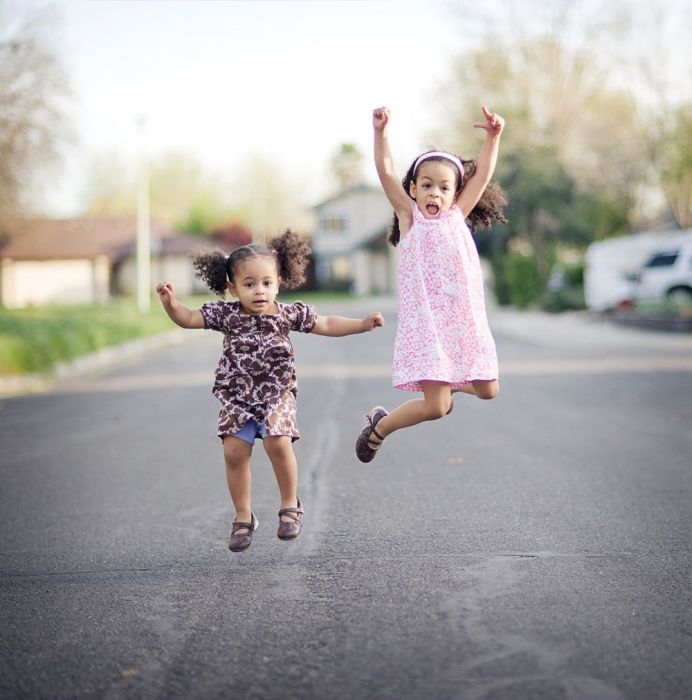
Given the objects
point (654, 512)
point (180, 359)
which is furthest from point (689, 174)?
point (654, 512)

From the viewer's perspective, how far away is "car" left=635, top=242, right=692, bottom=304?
2552cm

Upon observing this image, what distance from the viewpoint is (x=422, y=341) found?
5.03 m

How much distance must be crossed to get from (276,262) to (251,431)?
842 mm

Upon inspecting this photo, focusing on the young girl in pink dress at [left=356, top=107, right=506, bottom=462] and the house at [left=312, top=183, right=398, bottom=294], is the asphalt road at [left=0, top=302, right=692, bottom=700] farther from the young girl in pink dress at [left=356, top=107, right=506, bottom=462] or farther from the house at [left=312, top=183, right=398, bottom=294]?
the house at [left=312, top=183, right=398, bottom=294]

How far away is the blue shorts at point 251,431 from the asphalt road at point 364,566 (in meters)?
0.64

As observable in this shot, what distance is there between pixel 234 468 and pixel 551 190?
113ft

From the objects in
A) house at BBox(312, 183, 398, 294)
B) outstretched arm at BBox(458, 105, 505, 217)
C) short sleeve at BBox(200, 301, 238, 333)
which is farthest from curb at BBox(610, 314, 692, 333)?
house at BBox(312, 183, 398, 294)

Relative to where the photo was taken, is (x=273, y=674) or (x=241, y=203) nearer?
(x=273, y=674)

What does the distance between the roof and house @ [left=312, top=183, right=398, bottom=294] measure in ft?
35.6

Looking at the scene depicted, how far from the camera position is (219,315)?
480 cm

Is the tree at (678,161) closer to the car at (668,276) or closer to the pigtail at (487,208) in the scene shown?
the car at (668,276)

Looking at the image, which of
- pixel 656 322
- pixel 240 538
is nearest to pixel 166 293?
pixel 240 538

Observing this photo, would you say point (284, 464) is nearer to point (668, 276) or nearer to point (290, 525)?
point (290, 525)

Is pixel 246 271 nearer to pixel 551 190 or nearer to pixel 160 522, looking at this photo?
pixel 160 522
